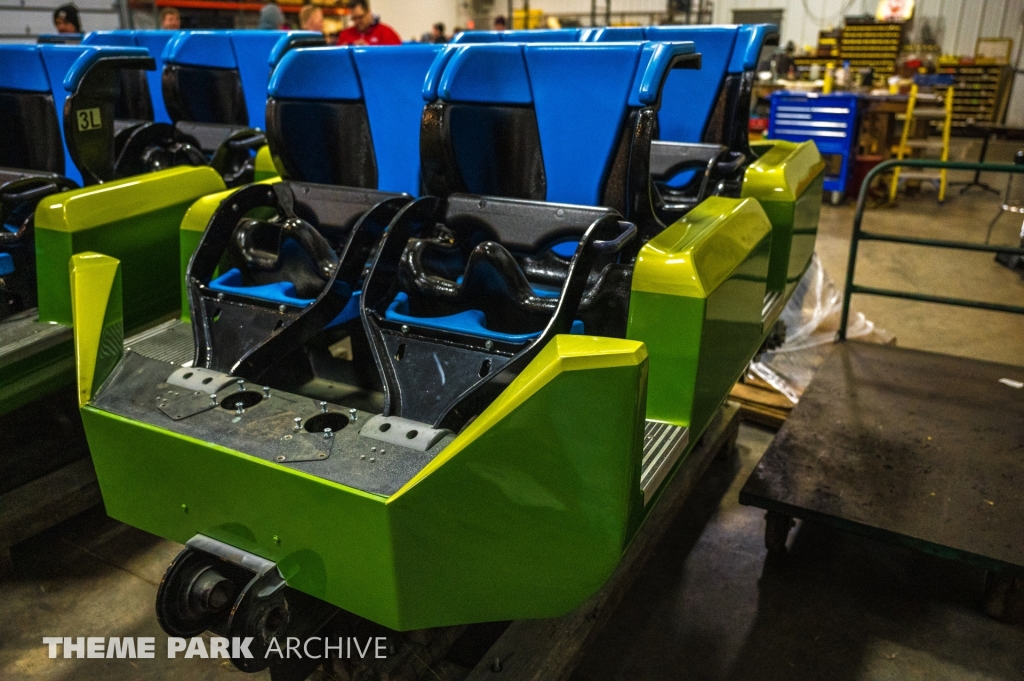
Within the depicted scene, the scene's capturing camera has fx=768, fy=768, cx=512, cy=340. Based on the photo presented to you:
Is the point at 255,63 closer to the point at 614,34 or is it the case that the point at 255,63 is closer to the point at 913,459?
the point at 614,34

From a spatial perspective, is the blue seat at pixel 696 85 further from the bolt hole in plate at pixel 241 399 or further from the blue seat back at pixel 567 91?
the bolt hole in plate at pixel 241 399

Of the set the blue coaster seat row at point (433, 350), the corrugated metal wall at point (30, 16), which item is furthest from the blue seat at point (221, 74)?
the corrugated metal wall at point (30, 16)

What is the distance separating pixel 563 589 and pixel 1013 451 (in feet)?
5.34

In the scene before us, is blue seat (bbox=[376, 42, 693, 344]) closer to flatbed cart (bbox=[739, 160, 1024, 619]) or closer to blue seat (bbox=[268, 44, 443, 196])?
blue seat (bbox=[268, 44, 443, 196])

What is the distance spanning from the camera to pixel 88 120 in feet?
8.16

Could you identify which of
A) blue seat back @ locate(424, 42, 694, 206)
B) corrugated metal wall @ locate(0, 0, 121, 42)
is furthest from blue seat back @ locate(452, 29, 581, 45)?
corrugated metal wall @ locate(0, 0, 121, 42)

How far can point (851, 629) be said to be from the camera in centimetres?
183

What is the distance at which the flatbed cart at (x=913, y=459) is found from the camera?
1.82 metres

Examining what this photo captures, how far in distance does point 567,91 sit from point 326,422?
1039 mm

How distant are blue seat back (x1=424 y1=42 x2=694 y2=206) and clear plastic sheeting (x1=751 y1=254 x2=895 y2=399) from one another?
4.32ft

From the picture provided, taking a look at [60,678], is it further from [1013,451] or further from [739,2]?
[739,2]

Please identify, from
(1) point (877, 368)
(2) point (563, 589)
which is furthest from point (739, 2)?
(2) point (563, 589)

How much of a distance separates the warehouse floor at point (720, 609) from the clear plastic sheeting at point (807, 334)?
0.58 m

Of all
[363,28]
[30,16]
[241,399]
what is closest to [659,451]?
[241,399]
